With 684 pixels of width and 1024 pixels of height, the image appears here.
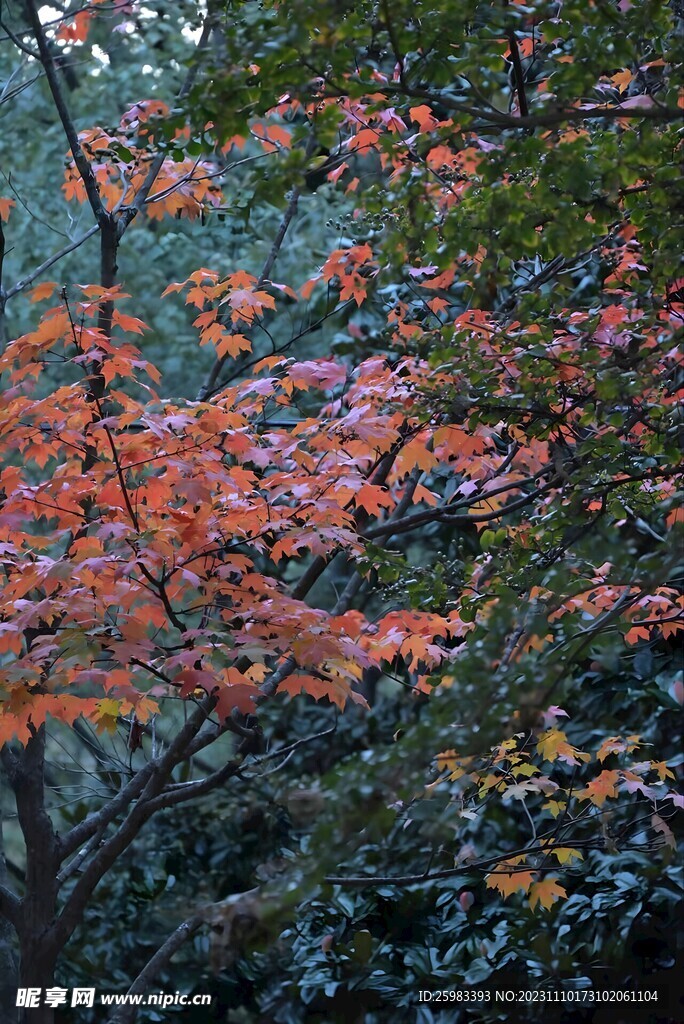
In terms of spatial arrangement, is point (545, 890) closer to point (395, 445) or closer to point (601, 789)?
point (601, 789)

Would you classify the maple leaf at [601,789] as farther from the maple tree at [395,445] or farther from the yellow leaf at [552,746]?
the yellow leaf at [552,746]

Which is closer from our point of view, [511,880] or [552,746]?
[552,746]

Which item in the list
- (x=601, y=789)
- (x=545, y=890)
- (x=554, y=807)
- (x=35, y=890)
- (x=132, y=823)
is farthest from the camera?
(x=554, y=807)

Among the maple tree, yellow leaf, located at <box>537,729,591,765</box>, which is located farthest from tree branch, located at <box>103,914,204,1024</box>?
yellow leaf, located at <box>537,729,591,765</box>

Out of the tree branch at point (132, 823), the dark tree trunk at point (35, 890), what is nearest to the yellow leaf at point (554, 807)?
the tree branch at point (132, 823)

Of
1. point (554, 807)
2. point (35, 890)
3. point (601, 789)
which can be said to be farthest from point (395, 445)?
point (35, 890)

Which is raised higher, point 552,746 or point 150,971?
point 552,746

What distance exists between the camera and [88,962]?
641cm

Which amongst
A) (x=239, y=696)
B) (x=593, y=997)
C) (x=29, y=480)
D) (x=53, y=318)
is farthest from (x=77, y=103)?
(x=593, y=997)

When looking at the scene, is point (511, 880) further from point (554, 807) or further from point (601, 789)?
point (601, 789)

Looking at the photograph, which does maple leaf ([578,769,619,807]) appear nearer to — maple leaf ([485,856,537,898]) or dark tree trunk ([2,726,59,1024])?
maple leaf ([485,856,537,898])

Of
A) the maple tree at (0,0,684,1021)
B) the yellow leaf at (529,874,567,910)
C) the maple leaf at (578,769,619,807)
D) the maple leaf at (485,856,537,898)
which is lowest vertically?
the yellow leaf at (529,874,567,910)

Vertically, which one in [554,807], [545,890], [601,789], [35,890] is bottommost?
[545,890]

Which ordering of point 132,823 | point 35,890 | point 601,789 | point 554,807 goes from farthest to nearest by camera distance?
point 554,807, point 601,789, point 35,890, point 132,823
